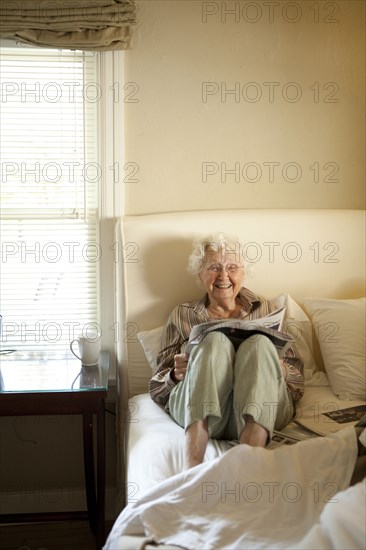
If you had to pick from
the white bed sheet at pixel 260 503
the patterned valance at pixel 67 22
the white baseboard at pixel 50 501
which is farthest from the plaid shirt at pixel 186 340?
the patterned valance at pixel 67 22

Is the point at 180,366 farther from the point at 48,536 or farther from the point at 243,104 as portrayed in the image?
the point at 243,104

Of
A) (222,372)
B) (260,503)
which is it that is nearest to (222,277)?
(222,372)

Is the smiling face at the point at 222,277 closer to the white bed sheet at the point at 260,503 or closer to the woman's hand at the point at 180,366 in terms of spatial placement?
the woman's hand at the point at 180,366

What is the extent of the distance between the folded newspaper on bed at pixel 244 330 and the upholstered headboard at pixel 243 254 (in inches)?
18.7

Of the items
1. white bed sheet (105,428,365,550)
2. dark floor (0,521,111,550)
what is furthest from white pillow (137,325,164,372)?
white bed sheet (105,428,365,550)

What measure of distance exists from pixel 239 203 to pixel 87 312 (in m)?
0.85

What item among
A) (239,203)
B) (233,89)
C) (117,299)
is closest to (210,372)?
(117,299)

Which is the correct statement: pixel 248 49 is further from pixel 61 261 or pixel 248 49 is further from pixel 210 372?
pixel 210 372

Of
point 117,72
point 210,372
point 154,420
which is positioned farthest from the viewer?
point 117,72

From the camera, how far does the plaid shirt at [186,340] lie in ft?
8.57

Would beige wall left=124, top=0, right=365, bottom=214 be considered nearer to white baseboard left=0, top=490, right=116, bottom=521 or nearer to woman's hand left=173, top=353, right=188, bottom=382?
woman's hand left=173, top=353, right=188, bottom=382

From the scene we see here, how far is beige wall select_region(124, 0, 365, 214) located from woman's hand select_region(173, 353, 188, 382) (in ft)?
2.66

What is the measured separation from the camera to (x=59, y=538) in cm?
283

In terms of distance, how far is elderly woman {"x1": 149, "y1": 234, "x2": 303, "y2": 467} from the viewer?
2.24 meters
